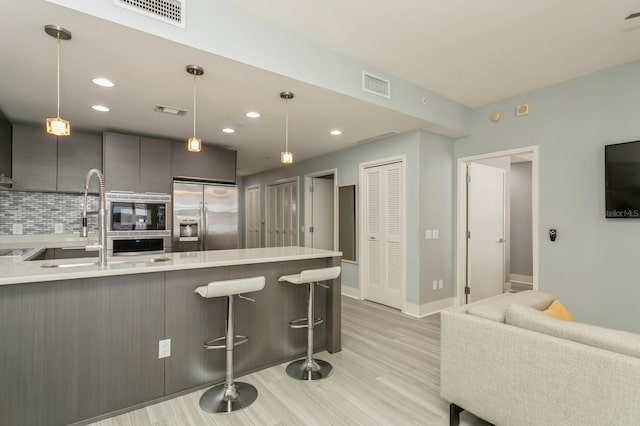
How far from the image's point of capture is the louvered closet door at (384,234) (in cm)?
447

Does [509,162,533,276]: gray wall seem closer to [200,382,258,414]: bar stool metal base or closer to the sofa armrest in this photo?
the sofa armrest

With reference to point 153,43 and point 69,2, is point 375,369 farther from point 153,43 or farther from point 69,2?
point 69,2

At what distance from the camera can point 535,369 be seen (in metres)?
1.56

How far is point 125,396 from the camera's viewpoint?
2123 millimetres

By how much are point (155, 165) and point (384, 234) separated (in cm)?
335

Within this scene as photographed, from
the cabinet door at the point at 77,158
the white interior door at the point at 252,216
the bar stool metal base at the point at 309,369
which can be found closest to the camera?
the bar stool metal base at the point at 309,369

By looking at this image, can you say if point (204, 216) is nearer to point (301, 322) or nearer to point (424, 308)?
point (301, 322)

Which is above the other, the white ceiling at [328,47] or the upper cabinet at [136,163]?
the white ceiling at [328,47]

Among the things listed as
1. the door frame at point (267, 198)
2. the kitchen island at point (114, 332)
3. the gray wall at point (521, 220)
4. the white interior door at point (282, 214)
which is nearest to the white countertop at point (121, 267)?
the kitchen island at point (114, 332)

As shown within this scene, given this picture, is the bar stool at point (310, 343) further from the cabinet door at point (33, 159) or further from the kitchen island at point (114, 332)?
the cabinet door at point (33, 159)

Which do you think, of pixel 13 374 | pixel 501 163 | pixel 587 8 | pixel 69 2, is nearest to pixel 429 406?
pixel 13 374

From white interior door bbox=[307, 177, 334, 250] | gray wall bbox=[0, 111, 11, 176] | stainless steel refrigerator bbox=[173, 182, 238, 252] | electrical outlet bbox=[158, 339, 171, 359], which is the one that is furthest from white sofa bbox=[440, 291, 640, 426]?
gray wall bbox=[0, 111, 11, 176]

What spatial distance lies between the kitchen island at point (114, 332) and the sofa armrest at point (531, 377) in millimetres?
1510

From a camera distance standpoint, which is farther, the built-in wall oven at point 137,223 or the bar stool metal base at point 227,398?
the built-in wall oven at point 137,223
